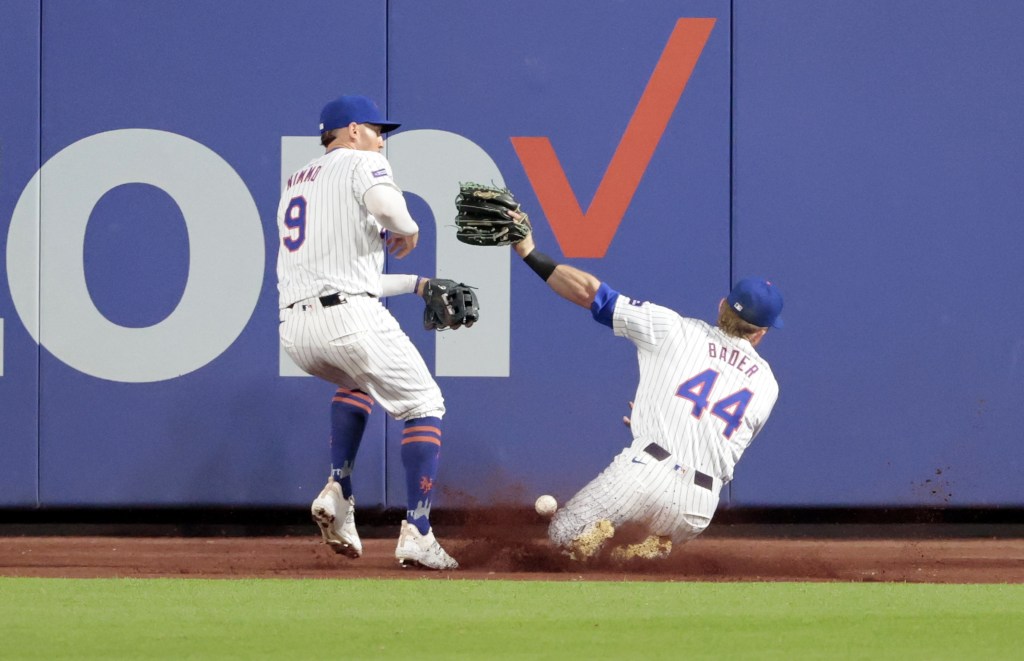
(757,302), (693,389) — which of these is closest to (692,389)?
(693,389)

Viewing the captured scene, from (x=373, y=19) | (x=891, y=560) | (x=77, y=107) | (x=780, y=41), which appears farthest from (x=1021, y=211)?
(x=77, y=107)

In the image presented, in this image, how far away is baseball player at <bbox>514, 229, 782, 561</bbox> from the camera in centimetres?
512

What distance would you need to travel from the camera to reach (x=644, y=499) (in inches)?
201

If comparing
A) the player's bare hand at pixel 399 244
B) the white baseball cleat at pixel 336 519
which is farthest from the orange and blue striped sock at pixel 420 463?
the player's bare hand at pixel 399 244

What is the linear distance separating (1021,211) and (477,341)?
2.77 metres

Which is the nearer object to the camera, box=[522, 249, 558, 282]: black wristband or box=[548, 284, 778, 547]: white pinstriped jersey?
box=[548, 284, 778, 547]: white pinstriped jersey

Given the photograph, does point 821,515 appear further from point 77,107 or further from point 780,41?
point 77,107

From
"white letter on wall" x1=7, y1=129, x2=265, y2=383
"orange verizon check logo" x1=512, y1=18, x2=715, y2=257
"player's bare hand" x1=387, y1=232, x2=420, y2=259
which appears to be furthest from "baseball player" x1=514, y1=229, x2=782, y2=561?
"white letter on wall" x1=7, y1=129, x2=265, y2=383

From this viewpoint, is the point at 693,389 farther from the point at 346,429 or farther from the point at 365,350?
the point at 346,429

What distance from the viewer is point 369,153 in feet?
17.2

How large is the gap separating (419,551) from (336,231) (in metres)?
1.26

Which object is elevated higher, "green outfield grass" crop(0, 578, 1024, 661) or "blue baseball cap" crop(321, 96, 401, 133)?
"blue baseball cap" crop(321, 96, 401, 133)

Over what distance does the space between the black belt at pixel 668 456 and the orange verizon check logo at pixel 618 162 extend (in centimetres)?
164

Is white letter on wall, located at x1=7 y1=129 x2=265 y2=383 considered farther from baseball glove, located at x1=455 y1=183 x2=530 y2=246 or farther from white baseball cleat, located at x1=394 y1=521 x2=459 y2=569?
white baseball cleat, located at x1=394 y1=521 x2=459 y2=569
